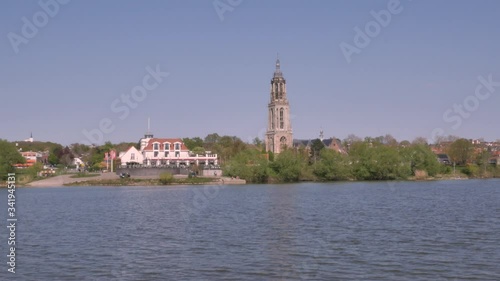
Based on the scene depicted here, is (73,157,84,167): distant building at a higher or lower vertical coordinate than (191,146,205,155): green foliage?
lower

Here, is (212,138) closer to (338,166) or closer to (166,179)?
(338,166)

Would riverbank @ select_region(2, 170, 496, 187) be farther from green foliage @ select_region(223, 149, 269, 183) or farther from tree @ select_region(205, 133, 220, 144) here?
tree @ select_region(205, 133, 220, 144)

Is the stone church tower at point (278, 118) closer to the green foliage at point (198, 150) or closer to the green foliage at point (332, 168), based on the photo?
the green foliage at point (198, 150)

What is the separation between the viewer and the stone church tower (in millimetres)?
155125

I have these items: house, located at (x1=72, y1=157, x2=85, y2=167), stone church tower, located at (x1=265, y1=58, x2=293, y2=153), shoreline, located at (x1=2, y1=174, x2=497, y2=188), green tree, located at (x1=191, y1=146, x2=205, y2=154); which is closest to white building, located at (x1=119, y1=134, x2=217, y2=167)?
green tree, located at (x1=191, y1=146, x2=205, y2=154)

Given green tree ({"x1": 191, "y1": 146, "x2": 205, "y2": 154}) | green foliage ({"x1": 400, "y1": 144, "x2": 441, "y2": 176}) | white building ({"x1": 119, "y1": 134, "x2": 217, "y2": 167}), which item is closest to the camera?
green foliage ({"x1": 400, "y1": 144, "x2": 441, "y2": 176})

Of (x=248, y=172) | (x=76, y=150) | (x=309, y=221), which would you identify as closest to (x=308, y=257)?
(x=309, y=221)

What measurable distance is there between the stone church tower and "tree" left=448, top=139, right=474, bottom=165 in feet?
125

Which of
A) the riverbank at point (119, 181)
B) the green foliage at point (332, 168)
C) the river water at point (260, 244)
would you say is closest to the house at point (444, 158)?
the green foliage at point (332, 168)

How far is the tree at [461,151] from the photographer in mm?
143125

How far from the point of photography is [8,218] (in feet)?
132

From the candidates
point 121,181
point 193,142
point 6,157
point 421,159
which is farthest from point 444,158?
point 6,157

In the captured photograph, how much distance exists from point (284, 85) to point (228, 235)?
131 m

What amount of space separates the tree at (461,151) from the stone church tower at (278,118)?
125 feet
